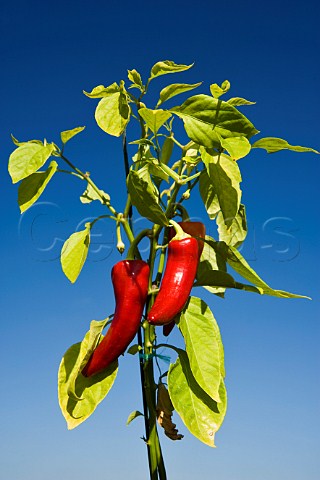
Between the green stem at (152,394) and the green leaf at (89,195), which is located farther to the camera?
the green leaf at (89,195)

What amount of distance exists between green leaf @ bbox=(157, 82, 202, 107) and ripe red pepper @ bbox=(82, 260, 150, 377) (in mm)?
344

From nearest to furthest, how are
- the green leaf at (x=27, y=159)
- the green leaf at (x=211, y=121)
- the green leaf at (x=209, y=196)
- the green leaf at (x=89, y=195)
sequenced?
the green leaf at (x=211, y=121), the green leaf at (x=27, y=159), the green leaf at (x=209, y=196), the green leaf at (x=89, y=195)

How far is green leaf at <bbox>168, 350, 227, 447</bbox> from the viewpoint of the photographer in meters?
1.28

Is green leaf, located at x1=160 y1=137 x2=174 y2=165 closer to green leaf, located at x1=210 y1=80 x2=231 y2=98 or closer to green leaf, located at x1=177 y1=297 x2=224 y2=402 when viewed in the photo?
green leaf, located at x1=210 y1=80 x2=231 y2=98

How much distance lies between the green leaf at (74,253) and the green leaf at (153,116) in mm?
290

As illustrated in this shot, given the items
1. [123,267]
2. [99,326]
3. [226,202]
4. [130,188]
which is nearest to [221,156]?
[226,202]

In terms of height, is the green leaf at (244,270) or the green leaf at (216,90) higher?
the green leaf at (216,90)

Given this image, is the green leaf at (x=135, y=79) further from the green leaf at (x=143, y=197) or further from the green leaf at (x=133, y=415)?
the green leaf at (x=133, y=415)

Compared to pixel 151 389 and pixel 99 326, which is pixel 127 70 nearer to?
pixel 99 326

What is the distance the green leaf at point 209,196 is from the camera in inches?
55.3

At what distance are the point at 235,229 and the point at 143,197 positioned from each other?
12.9 inches

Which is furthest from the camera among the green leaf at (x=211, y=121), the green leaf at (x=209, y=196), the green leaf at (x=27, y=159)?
the green leaf at (x=209, y=196)

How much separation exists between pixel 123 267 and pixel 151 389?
0.28 metres

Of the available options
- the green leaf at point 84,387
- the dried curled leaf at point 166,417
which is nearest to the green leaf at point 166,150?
the green leaf at point 84,387
